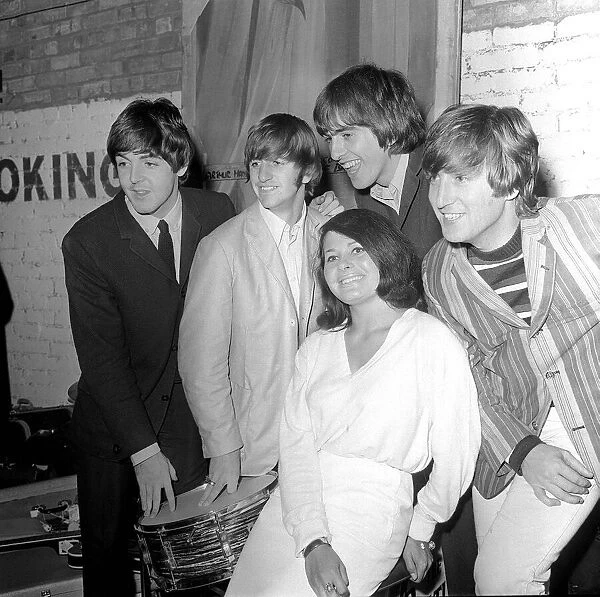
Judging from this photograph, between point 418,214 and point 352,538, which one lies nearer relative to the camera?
point 352,538

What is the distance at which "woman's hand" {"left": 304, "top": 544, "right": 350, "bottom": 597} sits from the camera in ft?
6.23

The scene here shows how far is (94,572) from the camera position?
2576mm

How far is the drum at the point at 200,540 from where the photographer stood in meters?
2.21

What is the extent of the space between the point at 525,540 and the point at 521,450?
22 centimetres

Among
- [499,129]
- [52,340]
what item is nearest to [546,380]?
[499,129]

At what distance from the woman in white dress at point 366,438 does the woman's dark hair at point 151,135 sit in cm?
65

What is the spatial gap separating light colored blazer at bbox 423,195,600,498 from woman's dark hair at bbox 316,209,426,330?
13 centimetres

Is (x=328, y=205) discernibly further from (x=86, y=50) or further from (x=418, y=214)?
(x=86, y=50)

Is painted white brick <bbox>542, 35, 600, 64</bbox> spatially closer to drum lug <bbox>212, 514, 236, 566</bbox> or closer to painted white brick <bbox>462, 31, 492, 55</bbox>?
painted white brick <bbox>462, 31, 492, 55</bbox>

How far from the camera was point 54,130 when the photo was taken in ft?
17.6

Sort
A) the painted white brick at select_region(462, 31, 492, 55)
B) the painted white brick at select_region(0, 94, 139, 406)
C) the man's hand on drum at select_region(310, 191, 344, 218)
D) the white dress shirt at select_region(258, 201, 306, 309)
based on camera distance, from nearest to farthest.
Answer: the white dress shirt at select_region(258, 201, 306, 309)
the man's hand on drum at select_region(310, 191, 344, 218)
the painted white brick at select_region(462, 31, 492, 55)
the painted white brick at select_region(0, 94, 139, 406)

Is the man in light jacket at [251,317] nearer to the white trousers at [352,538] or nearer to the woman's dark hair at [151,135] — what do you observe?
the woman's dark hair at [151,135]

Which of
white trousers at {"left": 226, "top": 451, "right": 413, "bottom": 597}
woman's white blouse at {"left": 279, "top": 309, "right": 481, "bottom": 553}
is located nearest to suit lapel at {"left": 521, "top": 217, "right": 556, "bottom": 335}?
woman's white blouse at {"left": 279, "top": 309, "right": 481, "bottom": 553}

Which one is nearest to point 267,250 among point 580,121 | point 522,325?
point 522,325
